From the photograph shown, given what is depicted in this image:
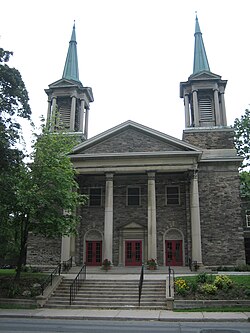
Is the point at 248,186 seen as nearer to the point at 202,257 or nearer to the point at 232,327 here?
the point at 202,257

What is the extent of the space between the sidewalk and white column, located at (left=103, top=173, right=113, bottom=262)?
10.0 metres

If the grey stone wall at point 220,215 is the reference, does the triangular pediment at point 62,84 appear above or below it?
above

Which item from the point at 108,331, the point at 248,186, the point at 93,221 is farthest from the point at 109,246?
the point at 108,331

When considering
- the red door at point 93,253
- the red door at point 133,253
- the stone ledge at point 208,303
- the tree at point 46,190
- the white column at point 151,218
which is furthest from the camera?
the red door at point 93,253

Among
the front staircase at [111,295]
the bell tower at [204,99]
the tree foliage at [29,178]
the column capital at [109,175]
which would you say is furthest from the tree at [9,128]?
the bell tower at [204,99]

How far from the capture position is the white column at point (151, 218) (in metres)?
24.7

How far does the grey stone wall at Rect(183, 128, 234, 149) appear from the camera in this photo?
29.7 metres

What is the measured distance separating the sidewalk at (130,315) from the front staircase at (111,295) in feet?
3.20

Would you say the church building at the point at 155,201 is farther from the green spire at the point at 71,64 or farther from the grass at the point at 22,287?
the green spire at the point at 71,64

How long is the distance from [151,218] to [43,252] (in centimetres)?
897

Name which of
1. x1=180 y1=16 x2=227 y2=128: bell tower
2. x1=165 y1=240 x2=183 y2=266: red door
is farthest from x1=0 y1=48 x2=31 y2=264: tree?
x1=180 y1=16 x2=227 y2=128: bell tower

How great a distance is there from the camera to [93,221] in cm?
2872

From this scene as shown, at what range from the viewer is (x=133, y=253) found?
27406 millimetres

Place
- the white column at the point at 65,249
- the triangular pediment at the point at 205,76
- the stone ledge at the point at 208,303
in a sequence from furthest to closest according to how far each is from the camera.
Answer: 1. the triangular pediment at the point at 205,76
2. the white column at the point at 65,249
3. the stone ledge at the point at 208,303
